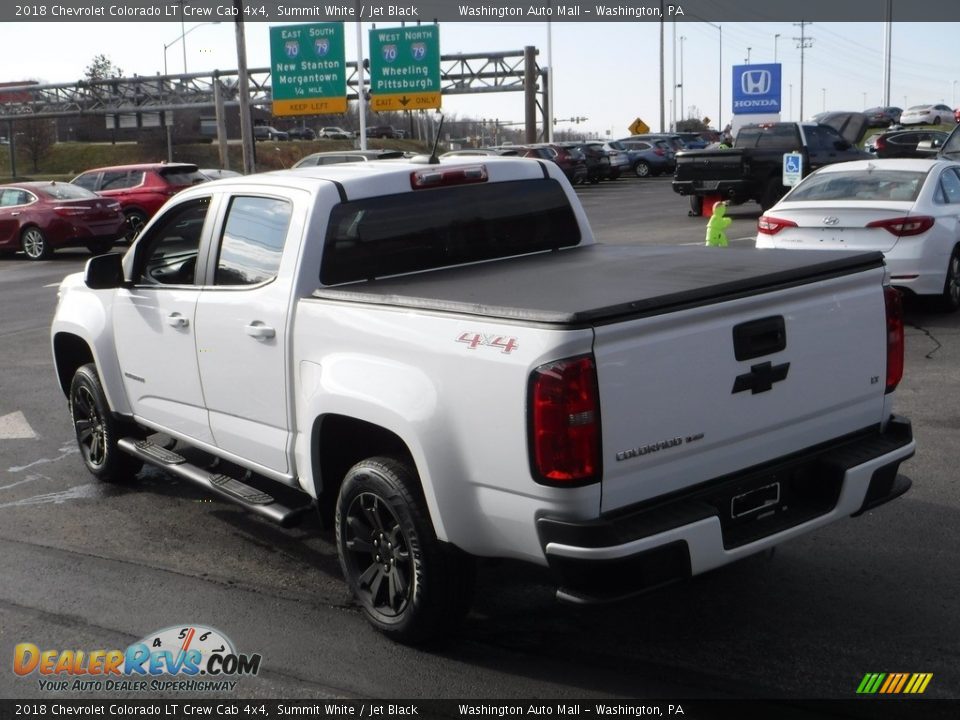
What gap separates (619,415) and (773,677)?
123cm

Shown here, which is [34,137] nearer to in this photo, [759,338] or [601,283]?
[601,283]

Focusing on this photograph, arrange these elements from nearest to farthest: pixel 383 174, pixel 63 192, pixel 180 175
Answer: pixel 383 174, pixel 63 192, pixel 180 175

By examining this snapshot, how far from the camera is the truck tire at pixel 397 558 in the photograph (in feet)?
13.9

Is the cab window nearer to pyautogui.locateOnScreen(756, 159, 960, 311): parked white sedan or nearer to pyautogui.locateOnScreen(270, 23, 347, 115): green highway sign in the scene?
pyautogui.locateOnScreen(756, 159, 960, 311): parked white sedan

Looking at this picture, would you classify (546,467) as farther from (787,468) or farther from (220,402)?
(220,402)

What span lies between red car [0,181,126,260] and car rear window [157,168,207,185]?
275cm

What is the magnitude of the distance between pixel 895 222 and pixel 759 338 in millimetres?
7336

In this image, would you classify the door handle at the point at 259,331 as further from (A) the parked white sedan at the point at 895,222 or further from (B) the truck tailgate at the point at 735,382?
(A) the parked white sedan at the point at 895,222

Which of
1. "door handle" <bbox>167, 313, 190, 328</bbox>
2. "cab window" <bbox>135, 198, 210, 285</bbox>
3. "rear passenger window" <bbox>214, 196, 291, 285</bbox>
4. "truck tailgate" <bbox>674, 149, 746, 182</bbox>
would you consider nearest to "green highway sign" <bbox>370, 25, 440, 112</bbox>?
"truck tailgate" <bbox>674, 149, 746, 182</bbox>

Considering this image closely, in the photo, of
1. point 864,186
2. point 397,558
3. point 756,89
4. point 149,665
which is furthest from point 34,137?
point 397,558

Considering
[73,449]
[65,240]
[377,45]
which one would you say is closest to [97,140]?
[377,45]

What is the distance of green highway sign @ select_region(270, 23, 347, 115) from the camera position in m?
39.9

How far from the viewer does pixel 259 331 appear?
5.01 metres

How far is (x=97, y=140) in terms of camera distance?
331 feet
